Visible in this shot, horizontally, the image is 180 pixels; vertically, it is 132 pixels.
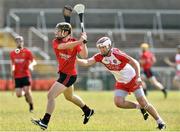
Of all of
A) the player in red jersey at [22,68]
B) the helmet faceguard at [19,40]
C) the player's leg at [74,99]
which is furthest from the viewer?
the player in red jersey at [22,68]

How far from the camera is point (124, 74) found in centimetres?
1518

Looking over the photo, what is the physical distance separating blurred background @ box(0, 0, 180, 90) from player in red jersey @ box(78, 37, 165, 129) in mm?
23130

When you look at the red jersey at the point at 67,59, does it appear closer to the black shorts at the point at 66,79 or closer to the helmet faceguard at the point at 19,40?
the black shorts at the point at 66,79

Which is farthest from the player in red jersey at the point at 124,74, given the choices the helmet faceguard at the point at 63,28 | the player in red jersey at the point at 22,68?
the player in red jersey at the point at 22,68

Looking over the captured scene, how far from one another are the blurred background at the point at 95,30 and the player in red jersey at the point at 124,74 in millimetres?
23130

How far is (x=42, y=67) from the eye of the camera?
40.8 meters

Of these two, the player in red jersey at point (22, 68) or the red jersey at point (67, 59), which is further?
the player in red jersey at point (22, 68)

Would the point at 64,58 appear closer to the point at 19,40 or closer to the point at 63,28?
the point at 63,28

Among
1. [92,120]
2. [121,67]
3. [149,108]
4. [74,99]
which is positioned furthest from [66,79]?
[92,120]

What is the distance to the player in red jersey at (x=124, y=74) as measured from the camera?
48.8 ft

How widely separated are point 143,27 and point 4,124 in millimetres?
33735

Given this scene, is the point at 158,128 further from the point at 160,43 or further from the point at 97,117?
the point at 160,43

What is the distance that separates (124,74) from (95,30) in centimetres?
2998

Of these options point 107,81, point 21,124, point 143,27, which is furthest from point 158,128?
point 143,27
